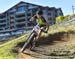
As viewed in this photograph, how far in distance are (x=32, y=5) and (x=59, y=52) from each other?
69.7 m

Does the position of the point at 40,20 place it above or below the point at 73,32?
above

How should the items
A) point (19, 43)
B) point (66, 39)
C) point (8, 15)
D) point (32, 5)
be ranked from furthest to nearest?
1. point (8, 15)
2. point (32, 5)
3. point (66, 39)
4. point (19, 43)

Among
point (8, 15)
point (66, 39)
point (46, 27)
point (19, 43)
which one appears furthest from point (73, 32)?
point (8, 15)

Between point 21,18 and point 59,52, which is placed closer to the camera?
point 59,52

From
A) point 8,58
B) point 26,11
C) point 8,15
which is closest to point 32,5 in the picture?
point 26,11

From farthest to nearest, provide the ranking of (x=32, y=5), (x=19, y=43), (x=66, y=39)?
(x=32, y=5) < (x=66, y=39) < (x=19, y=43)

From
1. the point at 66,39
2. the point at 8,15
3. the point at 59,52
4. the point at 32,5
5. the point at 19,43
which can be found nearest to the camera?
the point at 59,52

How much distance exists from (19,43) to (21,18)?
68417mm

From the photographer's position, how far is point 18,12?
83.2 metres

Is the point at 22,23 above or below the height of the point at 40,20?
below

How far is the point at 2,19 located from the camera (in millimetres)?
87000

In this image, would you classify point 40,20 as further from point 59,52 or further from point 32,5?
point 32,5

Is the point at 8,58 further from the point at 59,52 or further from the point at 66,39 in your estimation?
the point at 66,39

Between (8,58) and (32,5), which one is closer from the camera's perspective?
(8,58)
